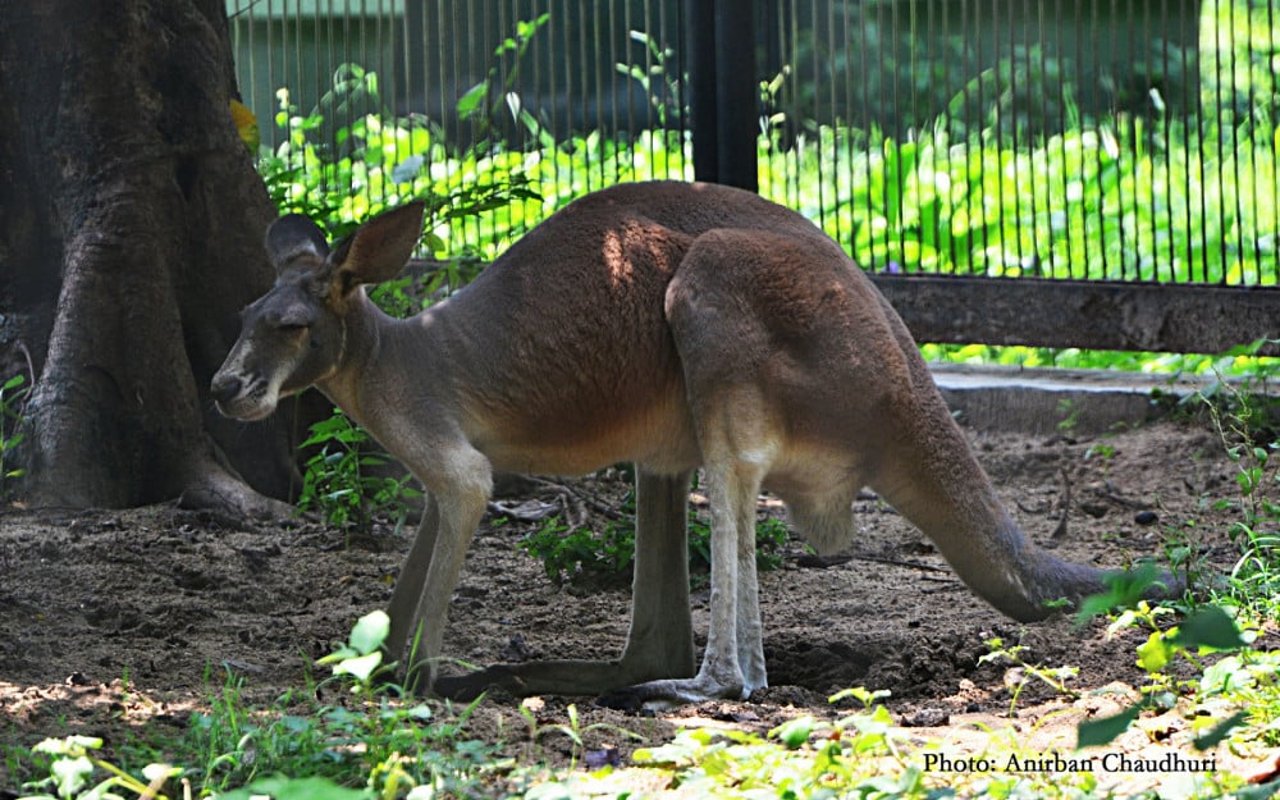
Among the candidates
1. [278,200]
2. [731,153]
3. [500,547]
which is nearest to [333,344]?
[500,547]

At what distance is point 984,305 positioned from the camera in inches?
282

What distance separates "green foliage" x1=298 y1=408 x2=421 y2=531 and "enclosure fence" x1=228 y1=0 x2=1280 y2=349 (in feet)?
3.93

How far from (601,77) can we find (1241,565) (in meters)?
3.76

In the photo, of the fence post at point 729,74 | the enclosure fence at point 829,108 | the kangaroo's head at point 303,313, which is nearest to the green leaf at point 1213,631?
the kangaroo's head at point 303,313

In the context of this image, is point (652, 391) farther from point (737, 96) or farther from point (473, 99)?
point (473, 99)

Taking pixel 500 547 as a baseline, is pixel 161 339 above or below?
above

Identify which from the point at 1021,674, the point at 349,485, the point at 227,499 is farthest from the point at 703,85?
the point at 1021,674

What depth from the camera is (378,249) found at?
4320 mm

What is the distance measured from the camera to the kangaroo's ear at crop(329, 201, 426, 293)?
4289 millimetres

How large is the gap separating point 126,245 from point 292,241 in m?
1.67

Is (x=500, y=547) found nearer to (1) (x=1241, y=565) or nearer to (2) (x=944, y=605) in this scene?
(2) (x=944, y=605)

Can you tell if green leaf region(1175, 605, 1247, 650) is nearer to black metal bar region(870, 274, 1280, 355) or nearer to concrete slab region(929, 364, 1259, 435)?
black metal bar region(870, 274, 1280, 355)

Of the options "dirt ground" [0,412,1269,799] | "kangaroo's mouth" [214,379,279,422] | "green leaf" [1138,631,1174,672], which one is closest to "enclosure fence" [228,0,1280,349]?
"dirt ground" [0,412,1269,799]

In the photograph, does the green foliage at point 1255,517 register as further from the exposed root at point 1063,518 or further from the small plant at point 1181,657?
the exposed root at point 1063,518
